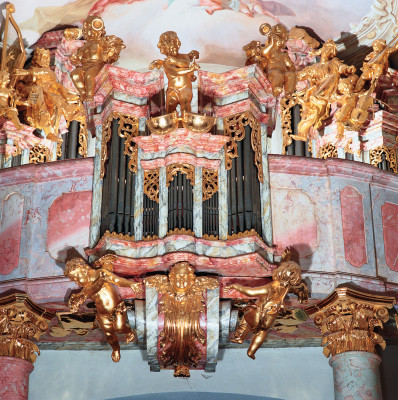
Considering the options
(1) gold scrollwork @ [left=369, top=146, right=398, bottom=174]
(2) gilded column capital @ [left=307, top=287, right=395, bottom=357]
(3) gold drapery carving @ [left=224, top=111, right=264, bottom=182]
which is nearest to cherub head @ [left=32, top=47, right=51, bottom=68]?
(3) gold drapery carving @ [left=224, top=111, right=264, bottom=182]

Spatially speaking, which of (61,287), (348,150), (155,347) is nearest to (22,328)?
(61,287)

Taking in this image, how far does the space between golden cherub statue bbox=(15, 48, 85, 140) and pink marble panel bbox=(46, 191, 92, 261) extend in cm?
379

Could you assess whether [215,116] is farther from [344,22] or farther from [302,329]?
[344,22]

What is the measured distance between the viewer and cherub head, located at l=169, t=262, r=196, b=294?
1560 cm

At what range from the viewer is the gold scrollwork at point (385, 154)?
1981 cm

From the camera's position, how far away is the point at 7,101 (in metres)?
19.7

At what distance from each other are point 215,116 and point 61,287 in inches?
146

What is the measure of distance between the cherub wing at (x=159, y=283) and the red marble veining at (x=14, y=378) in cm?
241

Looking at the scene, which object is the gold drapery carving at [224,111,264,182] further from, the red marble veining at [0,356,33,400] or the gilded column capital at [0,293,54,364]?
the red marble veining at [0,356,33,400]

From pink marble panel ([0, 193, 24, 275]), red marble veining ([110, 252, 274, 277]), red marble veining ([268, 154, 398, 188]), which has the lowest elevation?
red marble veining ([110, 252, 274, 277])

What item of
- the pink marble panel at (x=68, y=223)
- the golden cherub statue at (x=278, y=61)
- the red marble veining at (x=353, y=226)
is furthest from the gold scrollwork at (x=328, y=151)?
the pink marble panel at (x=68, y=223)

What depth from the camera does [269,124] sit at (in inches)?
694

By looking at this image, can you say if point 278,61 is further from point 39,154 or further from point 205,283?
point 39,154

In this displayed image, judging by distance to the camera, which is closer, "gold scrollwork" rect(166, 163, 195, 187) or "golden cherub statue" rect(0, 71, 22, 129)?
"gold scrollwork" rect(166, 163, 195, 187)
